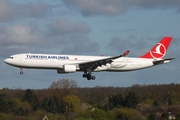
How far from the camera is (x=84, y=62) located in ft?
244

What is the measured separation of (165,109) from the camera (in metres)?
132

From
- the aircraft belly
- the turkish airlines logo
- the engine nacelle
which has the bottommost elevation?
the engine nacelle

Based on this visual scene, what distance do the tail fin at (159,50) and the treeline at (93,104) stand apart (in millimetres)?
31190

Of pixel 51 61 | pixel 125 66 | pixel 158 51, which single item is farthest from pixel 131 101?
pixel 51 61

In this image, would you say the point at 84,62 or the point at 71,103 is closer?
the point at 84,62

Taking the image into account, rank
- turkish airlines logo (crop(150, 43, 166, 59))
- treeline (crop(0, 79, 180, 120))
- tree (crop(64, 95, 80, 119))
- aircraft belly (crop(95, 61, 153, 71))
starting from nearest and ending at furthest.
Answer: aircraft belly (crop(95, 61, 153, 71)), turkish airlines logo (crop(150, 43, 166, 59)), treeline (crop(0, 79, 180, 120)), tree (crop(64, 95, 80, 119))

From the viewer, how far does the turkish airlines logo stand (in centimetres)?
8363

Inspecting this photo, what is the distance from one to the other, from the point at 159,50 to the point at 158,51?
1.20 ft

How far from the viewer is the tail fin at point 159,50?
83250mm

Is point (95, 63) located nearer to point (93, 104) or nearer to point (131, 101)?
point (131, 101)

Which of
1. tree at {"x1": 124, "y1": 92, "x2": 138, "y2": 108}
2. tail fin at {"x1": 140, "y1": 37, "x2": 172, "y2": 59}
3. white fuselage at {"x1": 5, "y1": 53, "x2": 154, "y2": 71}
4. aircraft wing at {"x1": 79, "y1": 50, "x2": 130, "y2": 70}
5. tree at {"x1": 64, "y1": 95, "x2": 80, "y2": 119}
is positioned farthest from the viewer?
tree at {"x1": 64, "y1": 95, "x2": 80, "y2": 119}

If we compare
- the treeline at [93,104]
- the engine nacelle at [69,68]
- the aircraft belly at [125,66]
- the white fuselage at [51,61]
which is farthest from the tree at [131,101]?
the engine nacelle at [69,68]

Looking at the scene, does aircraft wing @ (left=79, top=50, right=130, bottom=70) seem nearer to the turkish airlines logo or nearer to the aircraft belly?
the aircraft belly

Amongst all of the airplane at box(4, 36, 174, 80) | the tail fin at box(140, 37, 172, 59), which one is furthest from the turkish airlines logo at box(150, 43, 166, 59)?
the airplane at box(4, 36, 174, 80)
